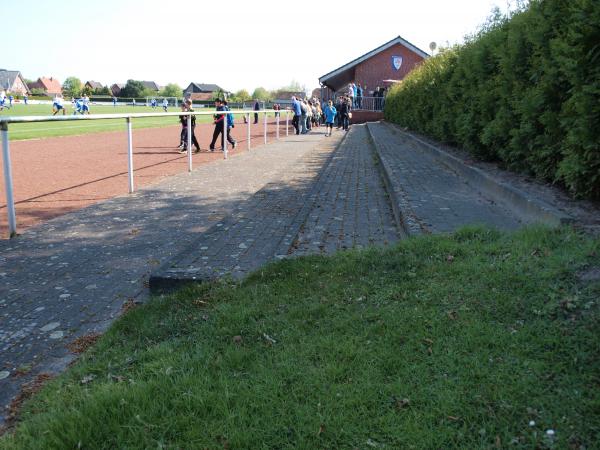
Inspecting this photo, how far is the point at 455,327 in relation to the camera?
308 cm

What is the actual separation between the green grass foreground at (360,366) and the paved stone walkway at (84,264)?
0.48 meters

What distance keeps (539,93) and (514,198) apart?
4.17ft

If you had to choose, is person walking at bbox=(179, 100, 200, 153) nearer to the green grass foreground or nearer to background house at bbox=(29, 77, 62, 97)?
the green grass foreground

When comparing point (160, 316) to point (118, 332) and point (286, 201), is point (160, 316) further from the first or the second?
point (286, 201)

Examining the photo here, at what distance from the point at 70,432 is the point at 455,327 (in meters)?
2.09

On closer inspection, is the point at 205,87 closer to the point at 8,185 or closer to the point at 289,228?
the point at 8,185

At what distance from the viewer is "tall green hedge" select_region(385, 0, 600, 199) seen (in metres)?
4.89

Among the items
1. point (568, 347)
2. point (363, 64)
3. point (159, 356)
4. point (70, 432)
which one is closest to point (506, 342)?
point (568, 347)

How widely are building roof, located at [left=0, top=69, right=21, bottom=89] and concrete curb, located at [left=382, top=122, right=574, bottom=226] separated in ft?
417

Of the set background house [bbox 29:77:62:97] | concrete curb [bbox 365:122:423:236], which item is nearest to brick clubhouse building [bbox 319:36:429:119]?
concrete curb [bbox 365:122:423:236]

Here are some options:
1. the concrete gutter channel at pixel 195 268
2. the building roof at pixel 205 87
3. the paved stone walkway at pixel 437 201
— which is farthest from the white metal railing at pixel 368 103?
the building roof at pixel 205 87

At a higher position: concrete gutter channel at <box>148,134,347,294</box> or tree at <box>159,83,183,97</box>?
tree at <box>159,83,183,97</box>

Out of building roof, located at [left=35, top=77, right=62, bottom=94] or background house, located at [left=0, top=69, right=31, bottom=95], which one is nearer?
background house, located at [left=0, top=69, right=31, bottom=95]

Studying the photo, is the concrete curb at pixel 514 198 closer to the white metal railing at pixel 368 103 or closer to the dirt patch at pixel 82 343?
the dirt patch at pixel 82 343
